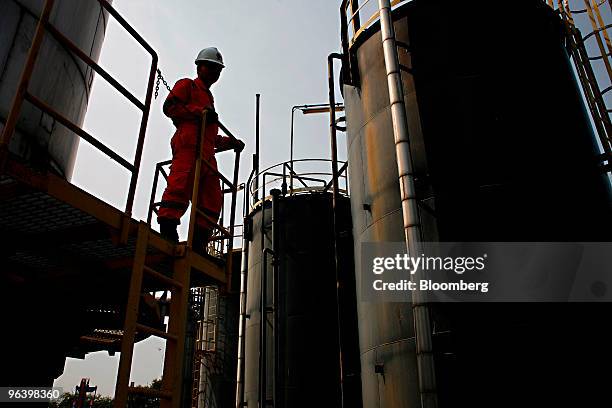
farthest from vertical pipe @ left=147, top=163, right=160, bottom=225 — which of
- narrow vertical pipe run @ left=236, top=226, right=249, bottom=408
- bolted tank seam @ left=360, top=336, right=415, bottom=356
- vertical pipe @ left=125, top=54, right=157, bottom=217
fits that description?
narrow vertical pipe run @ left=236, top=226, right=249, bottom=408

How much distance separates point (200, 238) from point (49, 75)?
227 cm

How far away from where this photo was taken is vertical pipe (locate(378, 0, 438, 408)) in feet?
17.6

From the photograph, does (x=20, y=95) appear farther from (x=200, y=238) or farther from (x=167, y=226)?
(x=200, y=238)

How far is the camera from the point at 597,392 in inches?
197

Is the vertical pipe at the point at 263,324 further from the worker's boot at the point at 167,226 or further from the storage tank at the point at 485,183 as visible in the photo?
the worker's boot at the point at 167,226

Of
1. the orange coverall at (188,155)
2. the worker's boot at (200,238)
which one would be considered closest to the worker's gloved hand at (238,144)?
the orange coverall at (188,155)

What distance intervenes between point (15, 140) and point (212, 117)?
2.30 m

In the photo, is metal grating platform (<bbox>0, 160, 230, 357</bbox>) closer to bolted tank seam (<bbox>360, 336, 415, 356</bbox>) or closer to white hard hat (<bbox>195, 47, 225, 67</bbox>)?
bolted tank seam (<bbox>360, 336, 415, 356</bbox>)

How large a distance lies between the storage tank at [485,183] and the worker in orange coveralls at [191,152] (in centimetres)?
241

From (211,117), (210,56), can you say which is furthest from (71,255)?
(210,56)

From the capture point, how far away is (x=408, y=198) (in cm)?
612

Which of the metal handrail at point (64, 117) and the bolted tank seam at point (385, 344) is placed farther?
the bolted tank seam at point (385, 344)

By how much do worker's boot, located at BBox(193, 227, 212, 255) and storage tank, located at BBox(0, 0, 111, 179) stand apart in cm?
147

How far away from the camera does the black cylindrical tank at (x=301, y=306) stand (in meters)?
10.7
